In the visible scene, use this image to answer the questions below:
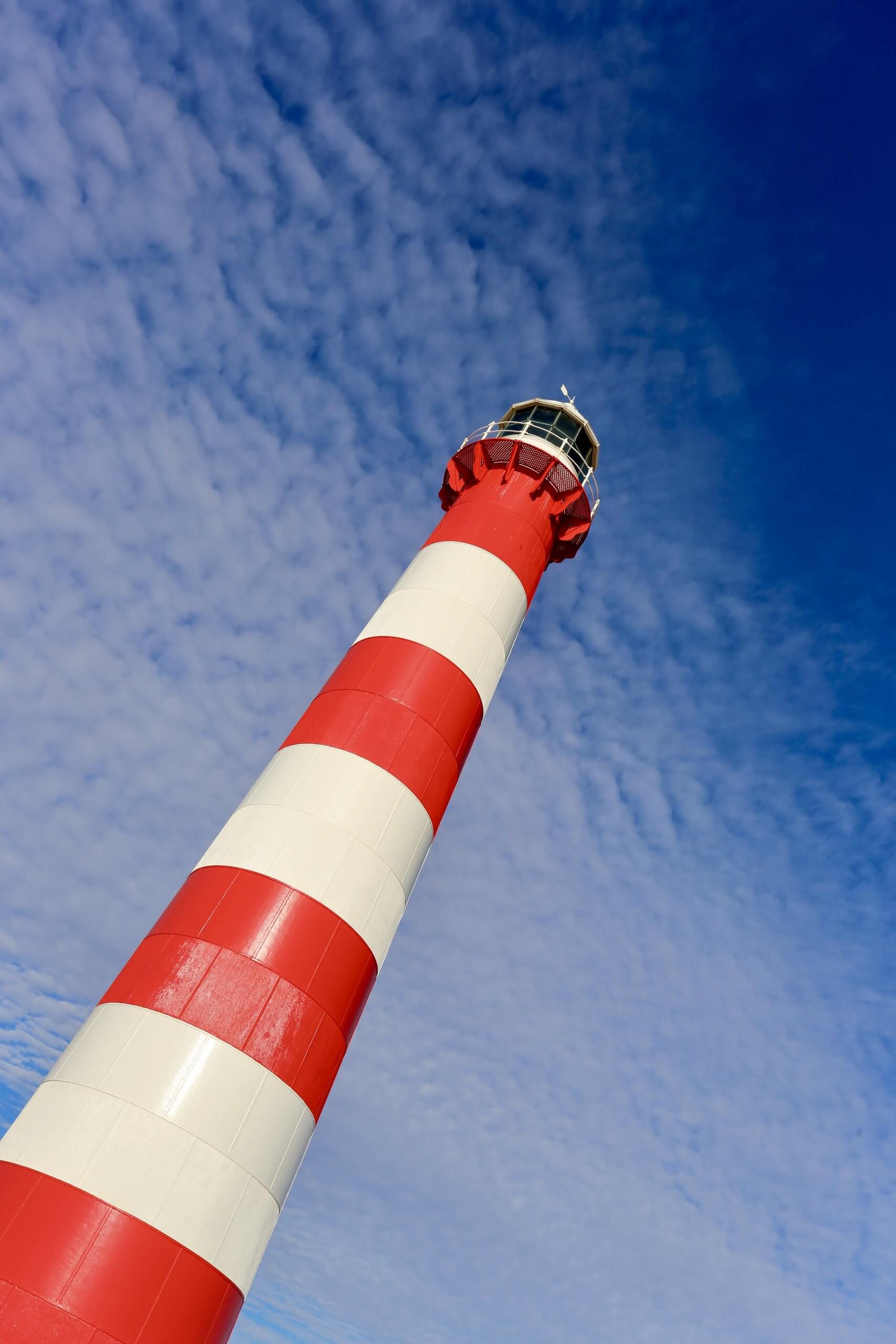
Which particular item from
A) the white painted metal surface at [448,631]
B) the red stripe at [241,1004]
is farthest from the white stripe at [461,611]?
the red stripe at [241,1004]

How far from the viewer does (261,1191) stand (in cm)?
915

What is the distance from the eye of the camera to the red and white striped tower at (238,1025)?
25.9ft

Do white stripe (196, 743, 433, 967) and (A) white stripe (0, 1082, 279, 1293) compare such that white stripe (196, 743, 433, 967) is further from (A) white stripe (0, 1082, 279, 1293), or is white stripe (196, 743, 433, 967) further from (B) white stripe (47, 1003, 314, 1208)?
(A) white stripe (0, 1082, 279, 1293)

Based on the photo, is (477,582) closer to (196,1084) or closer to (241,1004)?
(241,1004)

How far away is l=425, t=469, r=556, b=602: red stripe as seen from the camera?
17078 millimetres

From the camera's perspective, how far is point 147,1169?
8.36 m

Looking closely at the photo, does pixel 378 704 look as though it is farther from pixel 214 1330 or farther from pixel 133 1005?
pixel 214 1330

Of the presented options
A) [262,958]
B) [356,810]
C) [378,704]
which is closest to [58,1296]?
[262,958]

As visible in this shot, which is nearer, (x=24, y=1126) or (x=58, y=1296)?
(x=58, y=1296)

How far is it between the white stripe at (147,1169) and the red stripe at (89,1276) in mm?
119

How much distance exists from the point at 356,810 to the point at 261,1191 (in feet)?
16.9

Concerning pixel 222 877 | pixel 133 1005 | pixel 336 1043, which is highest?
pixel 222 877

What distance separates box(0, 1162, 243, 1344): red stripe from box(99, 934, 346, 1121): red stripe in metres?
2.05

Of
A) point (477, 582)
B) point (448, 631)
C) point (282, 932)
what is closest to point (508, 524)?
point (477, 582)
